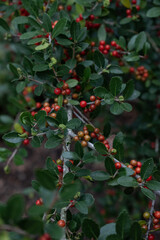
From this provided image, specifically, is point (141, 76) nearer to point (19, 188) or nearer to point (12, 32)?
point (12, 32)

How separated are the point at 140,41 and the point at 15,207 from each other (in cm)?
155

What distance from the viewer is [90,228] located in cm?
114

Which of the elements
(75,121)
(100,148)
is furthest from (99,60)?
(100,148)

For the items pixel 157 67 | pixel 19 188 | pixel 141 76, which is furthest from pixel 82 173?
pixel 19 188

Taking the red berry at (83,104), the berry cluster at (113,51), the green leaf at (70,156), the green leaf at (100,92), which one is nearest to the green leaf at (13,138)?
the green leaf at (70,156)

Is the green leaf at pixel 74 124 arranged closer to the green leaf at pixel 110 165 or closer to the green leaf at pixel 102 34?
the green leaf at pixel 110 165

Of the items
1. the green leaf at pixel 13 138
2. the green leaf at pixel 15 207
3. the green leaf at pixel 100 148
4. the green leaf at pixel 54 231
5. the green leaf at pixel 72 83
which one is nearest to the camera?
the green leaf at pixel 15 207

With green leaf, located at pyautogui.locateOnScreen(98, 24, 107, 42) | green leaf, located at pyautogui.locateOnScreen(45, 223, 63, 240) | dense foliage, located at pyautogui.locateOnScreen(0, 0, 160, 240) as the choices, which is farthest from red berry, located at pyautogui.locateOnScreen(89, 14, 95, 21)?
green leaf, located at pyautogui.locateOnScreen(45, 223, 63, 240)

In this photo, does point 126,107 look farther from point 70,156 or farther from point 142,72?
point 142,72

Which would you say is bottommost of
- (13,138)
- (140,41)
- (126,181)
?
(126,181)

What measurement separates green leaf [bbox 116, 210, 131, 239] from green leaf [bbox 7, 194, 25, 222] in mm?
478

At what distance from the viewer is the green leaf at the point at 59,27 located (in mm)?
1493

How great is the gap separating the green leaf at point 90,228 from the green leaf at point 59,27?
1098 mm

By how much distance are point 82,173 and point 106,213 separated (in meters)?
2.10
